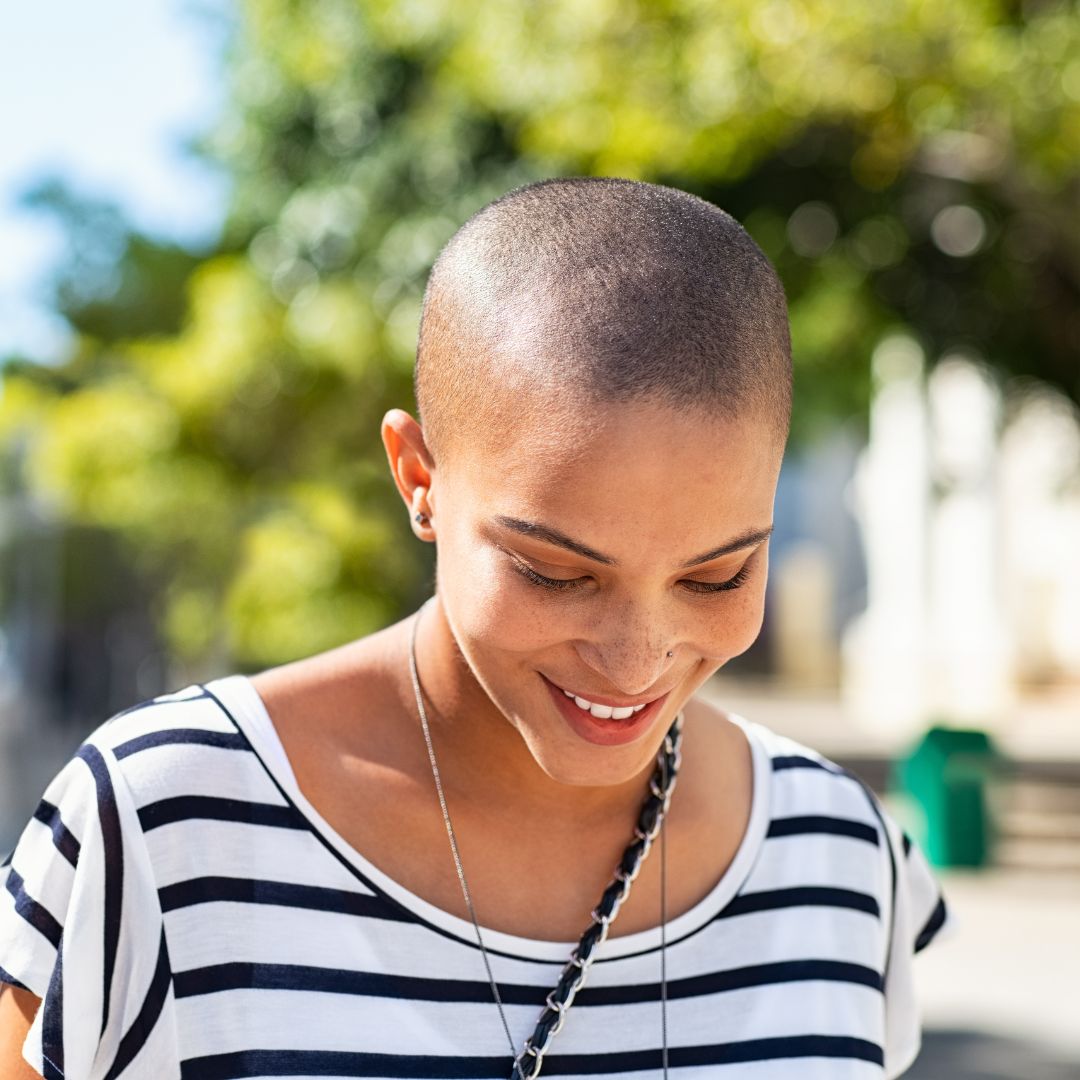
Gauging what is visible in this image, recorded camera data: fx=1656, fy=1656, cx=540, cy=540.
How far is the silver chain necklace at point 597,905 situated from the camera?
1451 mm

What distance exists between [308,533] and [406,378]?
213 centimetres

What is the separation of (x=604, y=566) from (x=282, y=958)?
450 mm

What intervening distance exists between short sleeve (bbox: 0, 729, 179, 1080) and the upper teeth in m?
0.40

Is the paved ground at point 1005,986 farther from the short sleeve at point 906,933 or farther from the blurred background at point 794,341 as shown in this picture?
the short sleeve at point 906,933

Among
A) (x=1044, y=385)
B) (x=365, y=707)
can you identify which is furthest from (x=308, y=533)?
(x=365, y=707)

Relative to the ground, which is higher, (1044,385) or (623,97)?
(1044,385)

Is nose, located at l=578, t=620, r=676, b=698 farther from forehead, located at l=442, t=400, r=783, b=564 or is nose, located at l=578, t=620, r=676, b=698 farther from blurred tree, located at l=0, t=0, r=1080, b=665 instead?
blurred tree, located at l=0, t=0, r=1080, b=665

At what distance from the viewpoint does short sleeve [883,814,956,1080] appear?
1720mm

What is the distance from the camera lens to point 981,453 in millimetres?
17094

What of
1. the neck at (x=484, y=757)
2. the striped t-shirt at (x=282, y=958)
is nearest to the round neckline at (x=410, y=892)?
the striped t-shirt at (x=282, y=958)

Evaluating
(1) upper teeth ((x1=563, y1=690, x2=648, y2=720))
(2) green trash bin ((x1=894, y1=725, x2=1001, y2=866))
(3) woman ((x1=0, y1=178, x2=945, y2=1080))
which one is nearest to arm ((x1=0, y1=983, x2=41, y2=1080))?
(3) woman ((x1=0, y1=178, x2=945, y2=1080))

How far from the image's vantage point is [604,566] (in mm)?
1352

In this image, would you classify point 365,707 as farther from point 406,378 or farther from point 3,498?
point 406,378

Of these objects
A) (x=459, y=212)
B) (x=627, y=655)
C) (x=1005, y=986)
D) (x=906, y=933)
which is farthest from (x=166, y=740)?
(x=459, y=212)
